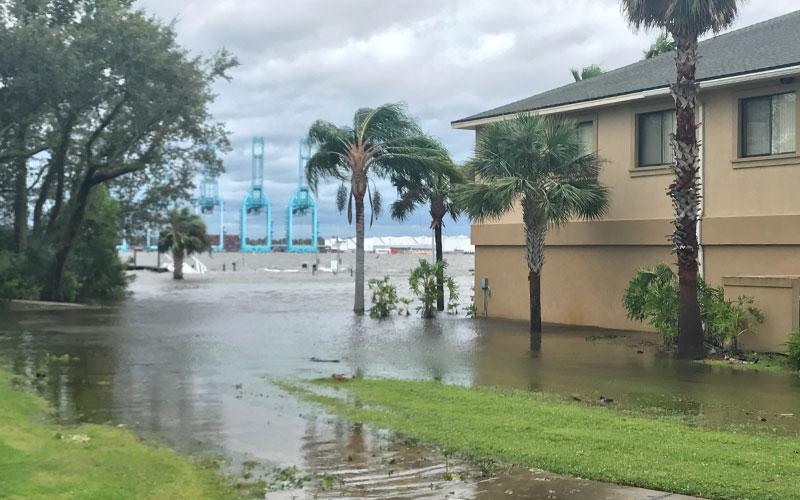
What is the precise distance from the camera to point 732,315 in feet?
51.3

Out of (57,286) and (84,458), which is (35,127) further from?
(84,458)

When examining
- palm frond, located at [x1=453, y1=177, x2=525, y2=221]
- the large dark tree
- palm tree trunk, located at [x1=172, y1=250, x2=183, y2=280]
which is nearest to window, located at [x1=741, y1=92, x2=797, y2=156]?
palm frond, located at [x1=453, y1=177, x2=525, y2=221]

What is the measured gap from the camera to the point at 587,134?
874 inches

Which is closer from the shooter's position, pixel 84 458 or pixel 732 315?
pixel 84 458

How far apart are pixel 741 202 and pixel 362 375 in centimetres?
970

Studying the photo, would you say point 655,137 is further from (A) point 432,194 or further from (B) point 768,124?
(A) point 432,194

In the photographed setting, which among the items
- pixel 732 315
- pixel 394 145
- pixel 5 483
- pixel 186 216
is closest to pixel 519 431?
pixel 5 483

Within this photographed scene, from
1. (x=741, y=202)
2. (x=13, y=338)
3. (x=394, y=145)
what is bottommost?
(x=13, y=338)

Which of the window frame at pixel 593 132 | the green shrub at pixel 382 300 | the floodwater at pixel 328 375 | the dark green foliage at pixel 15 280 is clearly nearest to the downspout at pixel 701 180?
the floodwater at pixel 328 375

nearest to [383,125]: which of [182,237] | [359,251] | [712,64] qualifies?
[359,251]

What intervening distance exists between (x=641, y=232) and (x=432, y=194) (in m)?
11.8

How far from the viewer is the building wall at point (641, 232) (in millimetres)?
17594

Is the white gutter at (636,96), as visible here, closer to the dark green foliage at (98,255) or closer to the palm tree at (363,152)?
the palm tree at (363,152)

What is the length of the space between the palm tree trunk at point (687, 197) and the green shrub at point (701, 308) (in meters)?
0.59
